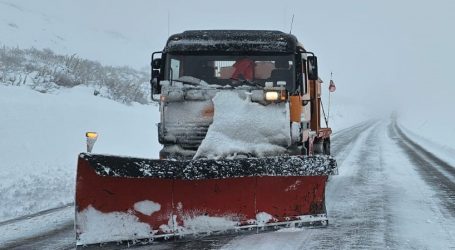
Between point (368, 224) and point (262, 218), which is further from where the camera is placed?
point (368, 224)

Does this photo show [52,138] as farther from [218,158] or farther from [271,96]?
[271,96]

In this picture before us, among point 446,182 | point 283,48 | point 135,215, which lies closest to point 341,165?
point 446,182

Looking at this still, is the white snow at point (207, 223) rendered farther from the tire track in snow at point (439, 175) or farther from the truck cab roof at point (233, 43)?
the tire track in snow at point (439, 175)

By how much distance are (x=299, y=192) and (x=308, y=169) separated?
0.90ft

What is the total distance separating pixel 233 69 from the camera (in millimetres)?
6680

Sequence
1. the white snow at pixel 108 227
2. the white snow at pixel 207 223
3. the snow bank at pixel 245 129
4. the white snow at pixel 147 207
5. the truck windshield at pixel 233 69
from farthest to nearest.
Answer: the truck windshield at pixel 233 69 → the snow bank at pixel 245 129 → the white snow at pixel 207 223 → the white snow at pixel 147 207 → the white snow at pixel 108 227

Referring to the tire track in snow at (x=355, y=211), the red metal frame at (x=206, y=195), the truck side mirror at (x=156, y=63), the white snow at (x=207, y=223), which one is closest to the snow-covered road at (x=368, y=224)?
the tire track in snow at (x=355, y=211)

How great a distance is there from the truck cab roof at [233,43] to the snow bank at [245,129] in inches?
32.2

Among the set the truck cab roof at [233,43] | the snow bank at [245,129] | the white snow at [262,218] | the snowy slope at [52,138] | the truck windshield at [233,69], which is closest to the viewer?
the white snow at [262,218]

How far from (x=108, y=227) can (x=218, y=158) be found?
1.53 meters

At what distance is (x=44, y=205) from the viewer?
7.09m

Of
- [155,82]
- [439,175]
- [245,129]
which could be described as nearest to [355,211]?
A: [245,129]

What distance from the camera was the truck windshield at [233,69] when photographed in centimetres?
658

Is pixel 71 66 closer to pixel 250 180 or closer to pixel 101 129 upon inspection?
pixel 101 129
